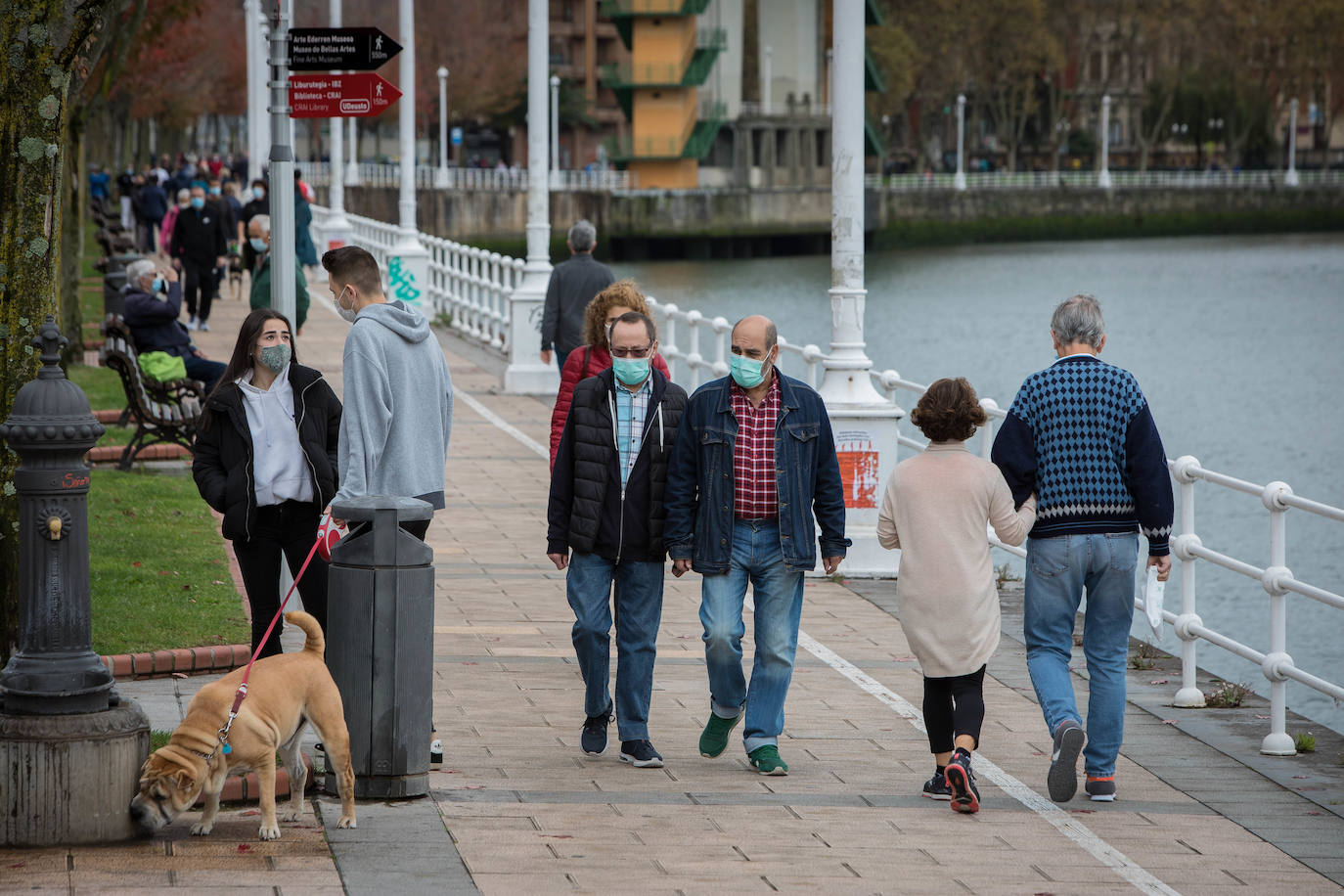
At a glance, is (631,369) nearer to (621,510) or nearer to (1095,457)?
(621,510)

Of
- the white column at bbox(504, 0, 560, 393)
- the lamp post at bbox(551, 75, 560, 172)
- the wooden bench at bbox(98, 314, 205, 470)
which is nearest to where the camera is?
the wooden bench at bbox(98, 314, 205, 470)

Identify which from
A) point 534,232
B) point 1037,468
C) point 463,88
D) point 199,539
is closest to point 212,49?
point 463,88

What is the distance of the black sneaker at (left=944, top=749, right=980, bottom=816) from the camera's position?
6.76 metres

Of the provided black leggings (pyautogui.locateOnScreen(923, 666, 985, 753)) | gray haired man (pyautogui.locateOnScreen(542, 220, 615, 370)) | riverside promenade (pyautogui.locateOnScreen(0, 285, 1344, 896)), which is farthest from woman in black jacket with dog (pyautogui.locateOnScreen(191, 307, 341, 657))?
gray haired man (pyautogui.locateOnScreen(542, 220, 615, 370))

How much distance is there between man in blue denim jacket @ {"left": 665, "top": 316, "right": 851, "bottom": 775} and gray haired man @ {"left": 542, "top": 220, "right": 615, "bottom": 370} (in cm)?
756

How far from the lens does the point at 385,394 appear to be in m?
7.04

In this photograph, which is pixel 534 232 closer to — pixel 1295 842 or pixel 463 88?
pixel 1295 842

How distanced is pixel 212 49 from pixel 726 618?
85.7m

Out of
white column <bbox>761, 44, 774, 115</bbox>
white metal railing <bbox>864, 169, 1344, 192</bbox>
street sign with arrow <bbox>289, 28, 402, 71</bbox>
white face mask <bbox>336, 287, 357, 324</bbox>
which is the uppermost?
white column <bbox>761, 44, 774, 115</bbox>

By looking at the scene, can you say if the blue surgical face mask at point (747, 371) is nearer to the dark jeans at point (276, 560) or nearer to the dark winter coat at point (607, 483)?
the dark winter coat at point (607, 483)

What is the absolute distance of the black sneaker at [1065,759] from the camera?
22.2 ft

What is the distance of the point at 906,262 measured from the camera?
8881 centimetres

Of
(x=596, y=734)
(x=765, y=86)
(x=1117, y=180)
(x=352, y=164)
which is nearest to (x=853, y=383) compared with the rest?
(x=596, y=734)

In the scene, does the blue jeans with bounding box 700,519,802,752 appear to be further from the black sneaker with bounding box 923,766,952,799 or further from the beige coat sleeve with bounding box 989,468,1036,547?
the beige coat sleeve with bounding box 989,468,1036,547
